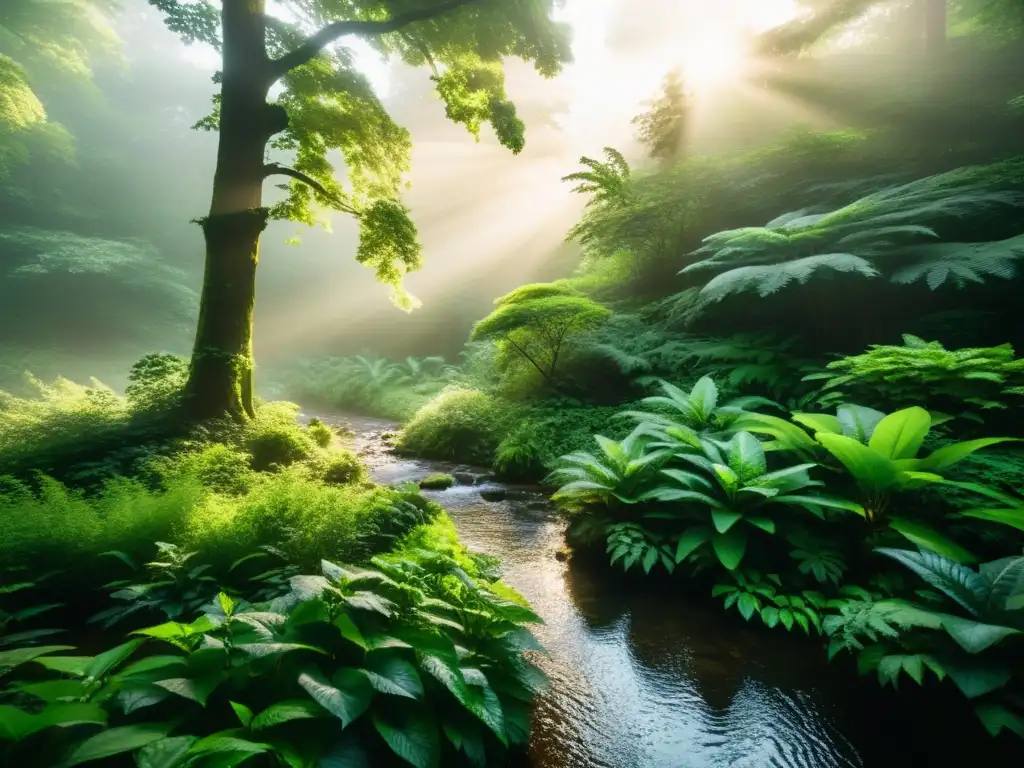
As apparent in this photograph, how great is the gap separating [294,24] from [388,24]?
1675 millimetres

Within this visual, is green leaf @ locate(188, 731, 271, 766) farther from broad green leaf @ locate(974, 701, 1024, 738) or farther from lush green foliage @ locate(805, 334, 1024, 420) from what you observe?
lush green foliage @ locate(805, 334, 1024, 420)

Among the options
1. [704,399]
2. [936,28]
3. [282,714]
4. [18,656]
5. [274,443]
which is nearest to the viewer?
[282,714]

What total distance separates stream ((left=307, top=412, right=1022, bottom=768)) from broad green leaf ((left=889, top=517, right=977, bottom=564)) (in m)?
0.71

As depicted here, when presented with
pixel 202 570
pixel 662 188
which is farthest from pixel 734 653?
pixel 662 188

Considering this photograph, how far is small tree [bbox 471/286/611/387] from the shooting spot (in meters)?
7.26

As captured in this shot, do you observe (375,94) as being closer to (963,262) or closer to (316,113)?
(316,113)

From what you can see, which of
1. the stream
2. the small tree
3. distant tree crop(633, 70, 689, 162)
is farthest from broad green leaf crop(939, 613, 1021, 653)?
distant tree crop(633, 70, 689, 162)

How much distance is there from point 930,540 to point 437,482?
482 cm

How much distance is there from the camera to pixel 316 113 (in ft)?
21.4

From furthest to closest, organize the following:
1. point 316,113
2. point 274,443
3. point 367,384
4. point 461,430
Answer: point 367,384, point 461,430, point 316,113, point 274,443

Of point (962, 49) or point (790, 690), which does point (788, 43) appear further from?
point (790, 690)

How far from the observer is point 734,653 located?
250cm

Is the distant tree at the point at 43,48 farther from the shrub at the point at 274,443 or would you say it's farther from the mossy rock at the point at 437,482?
the mossy rock at the point at 437,482

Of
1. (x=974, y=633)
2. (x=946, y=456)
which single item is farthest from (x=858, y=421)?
(x=974, y=633)
